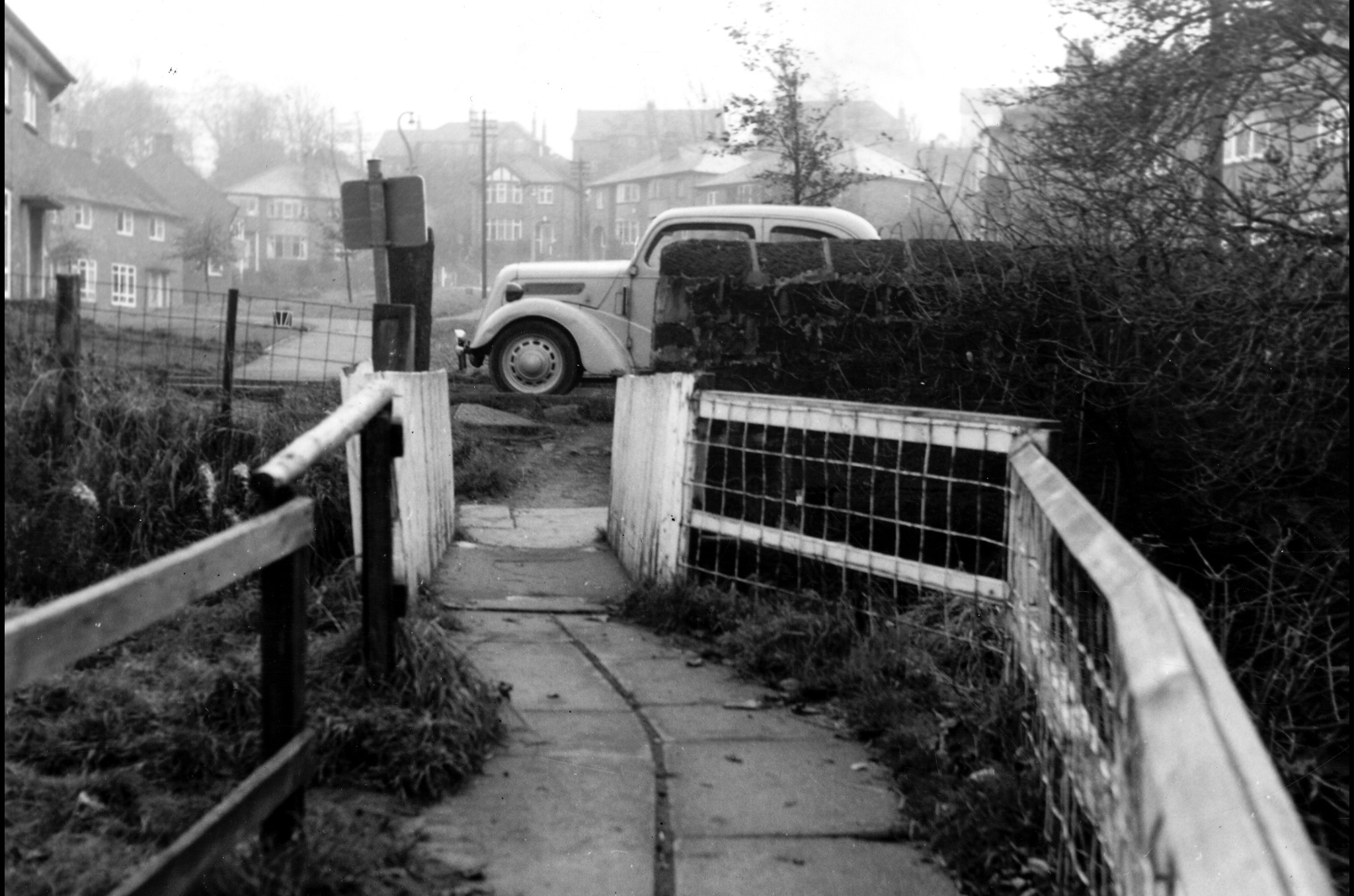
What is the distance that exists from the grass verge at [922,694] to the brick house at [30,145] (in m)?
22.5

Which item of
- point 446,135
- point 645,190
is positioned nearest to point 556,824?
point 645,190

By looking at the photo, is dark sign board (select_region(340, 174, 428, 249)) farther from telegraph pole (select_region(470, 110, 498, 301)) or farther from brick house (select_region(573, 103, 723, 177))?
telegraph pole (select_region(470, 110, 498, 301))

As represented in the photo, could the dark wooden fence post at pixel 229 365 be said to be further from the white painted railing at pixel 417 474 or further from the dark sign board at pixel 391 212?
the white painted railing at pixel 417 474

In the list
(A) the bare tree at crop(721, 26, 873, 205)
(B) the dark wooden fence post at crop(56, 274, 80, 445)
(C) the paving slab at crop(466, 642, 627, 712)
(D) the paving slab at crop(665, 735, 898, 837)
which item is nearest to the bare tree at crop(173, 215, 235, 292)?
(A) the bare tree at crop(721, 26, 873, 205)

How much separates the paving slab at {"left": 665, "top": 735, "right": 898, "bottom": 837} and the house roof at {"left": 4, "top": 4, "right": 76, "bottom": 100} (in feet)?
66.5

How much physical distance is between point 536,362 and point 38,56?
71.1 feet

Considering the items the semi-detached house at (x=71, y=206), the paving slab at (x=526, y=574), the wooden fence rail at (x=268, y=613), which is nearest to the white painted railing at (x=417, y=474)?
the paving slab at (x=526, y=574)

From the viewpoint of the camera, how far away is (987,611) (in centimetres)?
454

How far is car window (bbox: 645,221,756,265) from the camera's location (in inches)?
488

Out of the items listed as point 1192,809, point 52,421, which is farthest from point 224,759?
point 52,421

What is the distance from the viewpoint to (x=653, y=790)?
357 cm

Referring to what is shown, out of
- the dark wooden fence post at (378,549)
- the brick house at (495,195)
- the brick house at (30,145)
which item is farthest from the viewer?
the brick house at (495,195)

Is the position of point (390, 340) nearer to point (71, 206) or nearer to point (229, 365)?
point (229, 365)

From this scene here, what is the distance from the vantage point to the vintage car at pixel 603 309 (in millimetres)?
12383
